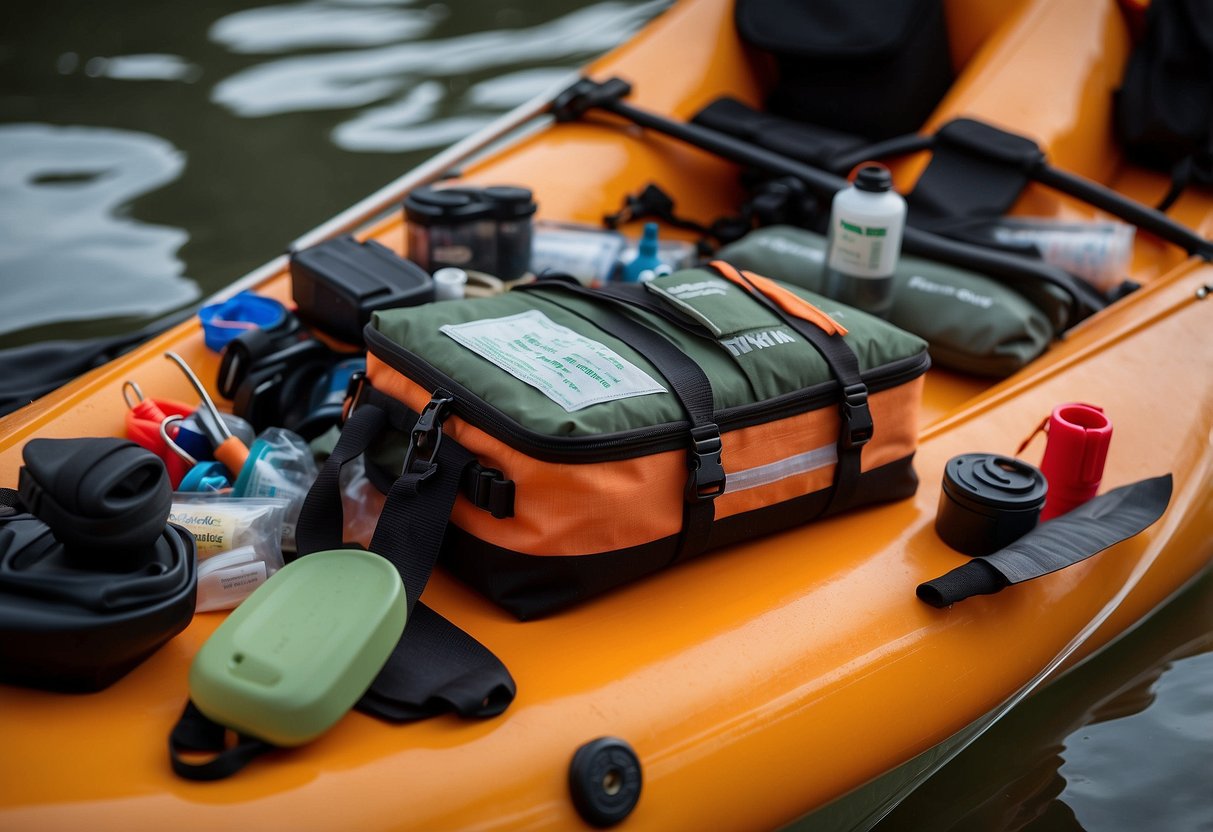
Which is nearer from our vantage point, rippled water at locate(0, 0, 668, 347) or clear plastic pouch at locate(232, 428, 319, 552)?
clear plastic pouch at locate(232, 428, 319, 552)

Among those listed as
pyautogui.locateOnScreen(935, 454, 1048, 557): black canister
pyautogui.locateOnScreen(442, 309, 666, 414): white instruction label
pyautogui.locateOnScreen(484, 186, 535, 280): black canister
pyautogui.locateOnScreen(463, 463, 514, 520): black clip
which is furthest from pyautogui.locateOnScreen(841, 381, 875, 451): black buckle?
pyautogui.locateOnScreen(484, 186, 535, 280): black canister

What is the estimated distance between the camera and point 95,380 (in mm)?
1843

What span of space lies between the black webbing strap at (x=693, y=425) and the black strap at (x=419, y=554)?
0.89ft

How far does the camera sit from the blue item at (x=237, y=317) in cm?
194

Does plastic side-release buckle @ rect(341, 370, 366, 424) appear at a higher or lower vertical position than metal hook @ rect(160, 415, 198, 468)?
higher

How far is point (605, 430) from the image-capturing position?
4.45ft

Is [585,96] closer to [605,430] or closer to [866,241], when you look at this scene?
[866,241]

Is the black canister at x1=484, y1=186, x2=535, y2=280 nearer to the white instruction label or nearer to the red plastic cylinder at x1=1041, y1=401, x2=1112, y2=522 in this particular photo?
the white instruction label

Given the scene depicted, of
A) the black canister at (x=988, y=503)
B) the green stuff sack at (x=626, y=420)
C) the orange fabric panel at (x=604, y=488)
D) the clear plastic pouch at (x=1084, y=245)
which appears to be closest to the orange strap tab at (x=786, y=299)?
the green stuff sack at (x=626, y=420)

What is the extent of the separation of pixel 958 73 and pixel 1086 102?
0.36 m

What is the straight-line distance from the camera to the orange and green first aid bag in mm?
1363

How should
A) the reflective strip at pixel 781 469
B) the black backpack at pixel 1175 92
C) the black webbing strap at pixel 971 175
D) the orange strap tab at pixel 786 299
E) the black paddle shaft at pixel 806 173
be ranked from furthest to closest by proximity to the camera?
1. the black backpack at pixel 1175 92
2. the black webbing strap at pixel 971 175
3. the black paddle shaft at pixel 806 173
4. the orange strap tab at pixel 786 299
5. the reflective strip at pixel 781 469

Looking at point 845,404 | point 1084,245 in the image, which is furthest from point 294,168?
point 845,404

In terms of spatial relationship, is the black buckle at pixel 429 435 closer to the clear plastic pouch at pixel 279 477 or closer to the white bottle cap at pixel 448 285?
the clear plastic pouch at pixel 279 477
